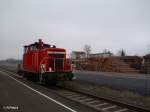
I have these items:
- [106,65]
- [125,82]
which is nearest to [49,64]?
[125,82]

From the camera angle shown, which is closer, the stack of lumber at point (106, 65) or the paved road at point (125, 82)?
the paved road at point (125, 82)

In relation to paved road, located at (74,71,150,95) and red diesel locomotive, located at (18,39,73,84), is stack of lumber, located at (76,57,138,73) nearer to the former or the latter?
red diesel locomotive, located at (18,39,73,84)

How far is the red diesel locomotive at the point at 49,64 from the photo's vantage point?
20922mm

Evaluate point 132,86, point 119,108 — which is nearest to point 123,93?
point 132,86

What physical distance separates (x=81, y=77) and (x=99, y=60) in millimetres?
33643

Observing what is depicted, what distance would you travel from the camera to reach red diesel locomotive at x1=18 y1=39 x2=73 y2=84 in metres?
20.9

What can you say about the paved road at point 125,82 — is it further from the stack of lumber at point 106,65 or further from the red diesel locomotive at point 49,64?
the stack of lumber at point 106,65

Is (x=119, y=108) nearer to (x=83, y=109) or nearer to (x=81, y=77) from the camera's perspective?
(x=83, y=109)

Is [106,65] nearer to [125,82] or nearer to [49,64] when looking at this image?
[49,64]

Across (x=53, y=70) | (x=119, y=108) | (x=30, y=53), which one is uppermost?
(x=30, y=53)

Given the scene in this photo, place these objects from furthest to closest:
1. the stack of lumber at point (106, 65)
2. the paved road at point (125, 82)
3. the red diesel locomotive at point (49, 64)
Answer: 1. the stack of lumber at point (106, 65)
2. the red diesel locomotive at point (49, 64)
3. the paved road at point (125, 82)

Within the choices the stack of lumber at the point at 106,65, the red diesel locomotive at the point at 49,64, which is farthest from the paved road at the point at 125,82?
the stack of lumber at the point at 106,65

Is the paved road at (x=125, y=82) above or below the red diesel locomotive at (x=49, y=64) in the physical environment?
below

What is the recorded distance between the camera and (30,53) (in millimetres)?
25828
